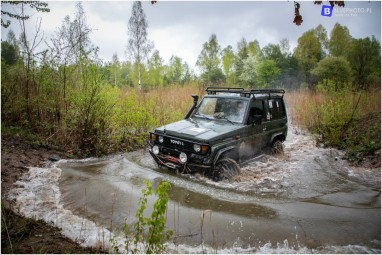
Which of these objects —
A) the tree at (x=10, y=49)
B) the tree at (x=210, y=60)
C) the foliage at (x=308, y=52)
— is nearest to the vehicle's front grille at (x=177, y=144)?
the tree at (x=10, y=49)

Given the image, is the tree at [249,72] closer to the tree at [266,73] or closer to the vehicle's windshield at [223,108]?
the tree at [266,73]

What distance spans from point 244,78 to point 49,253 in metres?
31.0

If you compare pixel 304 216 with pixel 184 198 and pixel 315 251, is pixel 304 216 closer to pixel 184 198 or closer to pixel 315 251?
pixel 315 251

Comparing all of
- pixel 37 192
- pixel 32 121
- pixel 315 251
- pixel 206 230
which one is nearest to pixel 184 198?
pixel 206 230

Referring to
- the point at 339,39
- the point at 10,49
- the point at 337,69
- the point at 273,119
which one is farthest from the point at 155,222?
the point at 339,39

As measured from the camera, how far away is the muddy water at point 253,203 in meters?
3.77

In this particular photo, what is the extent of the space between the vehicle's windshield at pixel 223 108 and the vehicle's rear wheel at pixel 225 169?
1.08m

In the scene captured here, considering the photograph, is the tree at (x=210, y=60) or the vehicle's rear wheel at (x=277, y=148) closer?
the vehicle's rear wheel at (x=277, y=148)

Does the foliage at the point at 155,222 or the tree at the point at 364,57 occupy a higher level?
the tree at the point at 364,57

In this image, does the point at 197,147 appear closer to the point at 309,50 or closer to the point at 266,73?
the point at 266,73

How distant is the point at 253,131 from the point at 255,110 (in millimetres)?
558

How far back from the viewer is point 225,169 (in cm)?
594

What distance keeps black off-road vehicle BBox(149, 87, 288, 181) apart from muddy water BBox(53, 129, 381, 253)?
41 centimetres

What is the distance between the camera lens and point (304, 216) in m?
4.49
